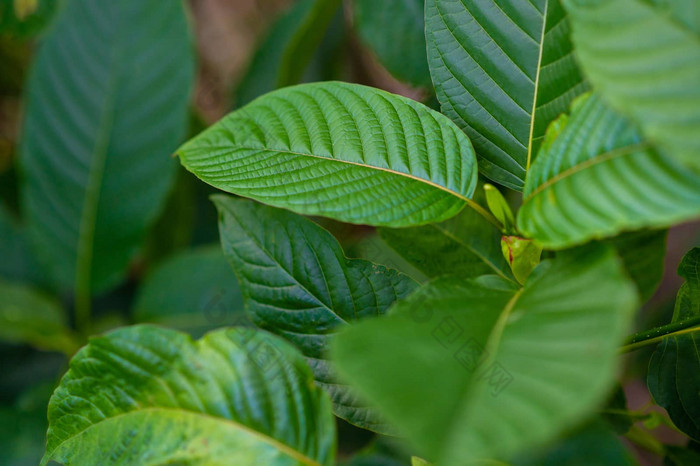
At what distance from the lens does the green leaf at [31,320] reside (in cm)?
108

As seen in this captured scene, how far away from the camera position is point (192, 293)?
3.98 feet

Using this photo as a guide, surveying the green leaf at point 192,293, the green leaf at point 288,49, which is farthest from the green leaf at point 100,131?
the green leaf at point 288,49

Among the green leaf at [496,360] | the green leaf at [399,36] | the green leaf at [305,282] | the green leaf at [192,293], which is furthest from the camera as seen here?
the green leaf at [192,293]

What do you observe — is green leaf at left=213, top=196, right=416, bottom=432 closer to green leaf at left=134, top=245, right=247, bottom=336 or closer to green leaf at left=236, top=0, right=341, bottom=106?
green leaf at left=134, top=245, right=247, bottom=336

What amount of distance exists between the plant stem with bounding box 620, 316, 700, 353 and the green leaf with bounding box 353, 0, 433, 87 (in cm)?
64

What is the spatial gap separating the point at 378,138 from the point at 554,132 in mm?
178

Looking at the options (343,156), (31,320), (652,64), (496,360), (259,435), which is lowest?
(31,320)

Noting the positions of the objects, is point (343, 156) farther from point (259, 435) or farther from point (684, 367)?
point (684, 367)

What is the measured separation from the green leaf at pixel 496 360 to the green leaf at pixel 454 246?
26cm

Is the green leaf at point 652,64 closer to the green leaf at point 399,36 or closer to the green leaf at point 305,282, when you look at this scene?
the green leaf at point 305,282

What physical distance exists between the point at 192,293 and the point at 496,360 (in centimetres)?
94

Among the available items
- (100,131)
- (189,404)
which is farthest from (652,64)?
(100,131)

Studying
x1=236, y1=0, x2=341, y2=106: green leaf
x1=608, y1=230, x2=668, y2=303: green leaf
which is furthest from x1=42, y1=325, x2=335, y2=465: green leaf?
x1=236, y1=0, x2=341, y2=106: green leaf

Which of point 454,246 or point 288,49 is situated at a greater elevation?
point 288,49
